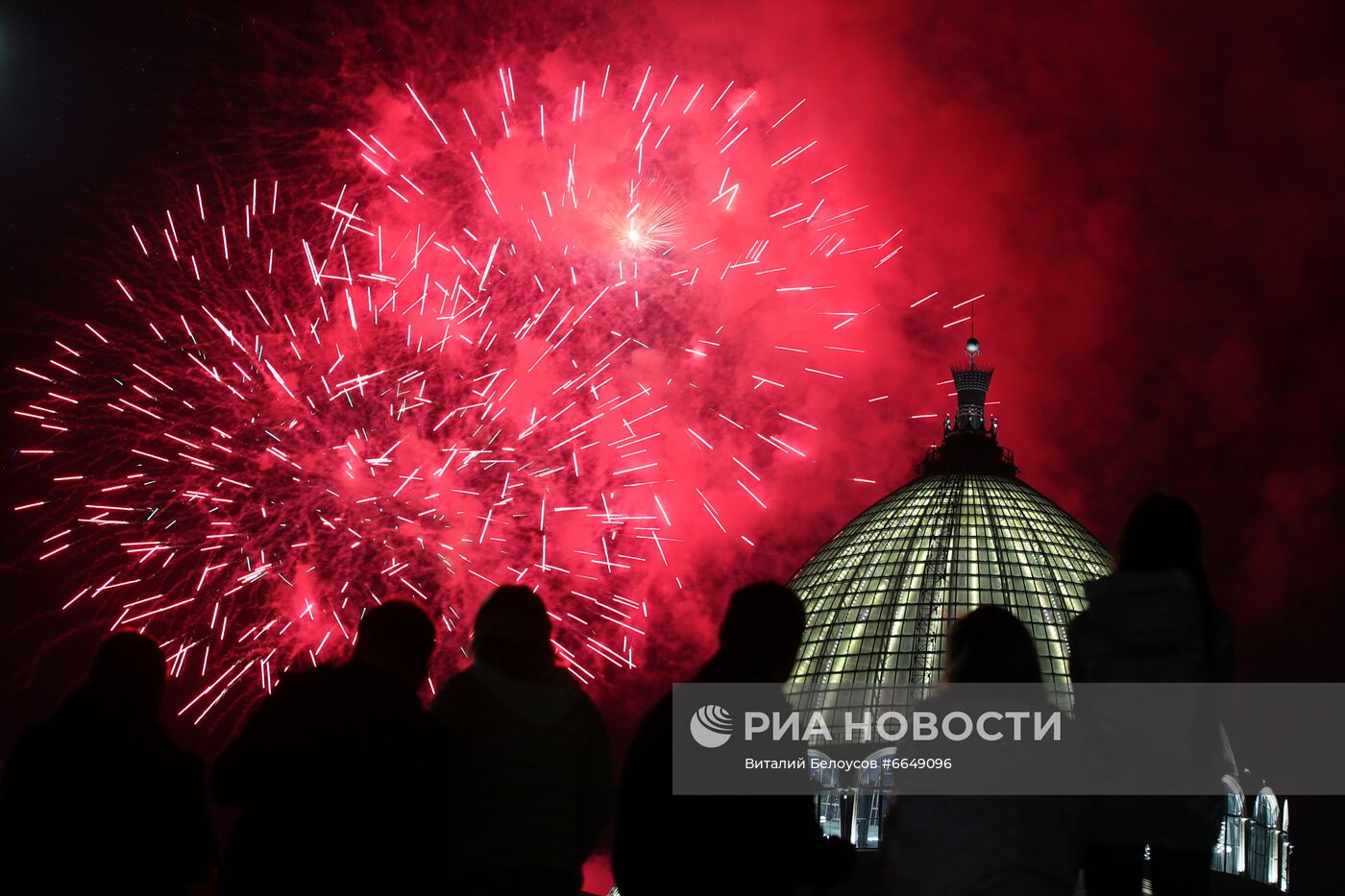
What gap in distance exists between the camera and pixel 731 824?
646cm

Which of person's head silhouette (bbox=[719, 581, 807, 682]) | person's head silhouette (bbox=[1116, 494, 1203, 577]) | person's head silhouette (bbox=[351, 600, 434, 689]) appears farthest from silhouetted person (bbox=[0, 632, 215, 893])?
person's head silhouette (bbox=[1116, 494, 1203, 577])

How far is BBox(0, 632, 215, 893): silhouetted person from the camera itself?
738 cm

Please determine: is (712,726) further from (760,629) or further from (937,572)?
(937,572)

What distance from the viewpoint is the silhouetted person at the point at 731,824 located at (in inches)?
252

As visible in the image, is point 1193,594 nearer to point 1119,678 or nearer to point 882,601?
point 1119,678

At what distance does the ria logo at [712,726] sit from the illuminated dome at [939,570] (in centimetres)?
6980

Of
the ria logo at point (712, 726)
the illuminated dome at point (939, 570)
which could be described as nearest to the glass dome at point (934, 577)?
the illuminated dome at point (939, 570)

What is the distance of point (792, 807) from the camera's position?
256 inches

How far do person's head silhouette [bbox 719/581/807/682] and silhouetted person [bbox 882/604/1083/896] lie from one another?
70cm

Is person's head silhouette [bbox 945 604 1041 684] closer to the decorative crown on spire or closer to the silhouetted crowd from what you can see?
the silhouetted crowd

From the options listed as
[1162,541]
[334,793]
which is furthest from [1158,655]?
[334,793]

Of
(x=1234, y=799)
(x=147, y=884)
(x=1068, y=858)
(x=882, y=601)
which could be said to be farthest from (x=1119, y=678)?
(x=882, y=601)

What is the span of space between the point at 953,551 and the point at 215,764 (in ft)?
262

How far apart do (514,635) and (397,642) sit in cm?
60
